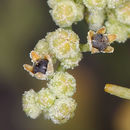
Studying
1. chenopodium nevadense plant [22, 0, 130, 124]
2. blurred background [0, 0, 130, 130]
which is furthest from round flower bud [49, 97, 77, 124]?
blurred background [0, 0, 130, 130]

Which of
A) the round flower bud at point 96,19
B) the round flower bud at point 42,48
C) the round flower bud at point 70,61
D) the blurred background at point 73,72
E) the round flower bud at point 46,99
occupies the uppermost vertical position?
the round flower bud at point 96,19

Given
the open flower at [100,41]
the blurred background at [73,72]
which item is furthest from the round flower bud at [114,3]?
the blurred background at [73,72]

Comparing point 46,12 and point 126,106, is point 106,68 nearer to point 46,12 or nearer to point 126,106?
point 126,106

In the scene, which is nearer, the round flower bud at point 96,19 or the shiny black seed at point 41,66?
the shiny black seed at point 41,66

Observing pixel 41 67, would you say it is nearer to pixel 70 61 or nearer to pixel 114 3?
pixel 70 61

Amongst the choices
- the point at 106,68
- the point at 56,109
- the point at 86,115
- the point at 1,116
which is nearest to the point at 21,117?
the point at 1,116

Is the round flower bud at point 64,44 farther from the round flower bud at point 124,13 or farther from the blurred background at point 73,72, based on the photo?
the blurred background at point 73,72

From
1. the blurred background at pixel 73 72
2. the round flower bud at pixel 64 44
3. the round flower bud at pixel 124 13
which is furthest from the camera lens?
the blurred background at pixel 73 72
